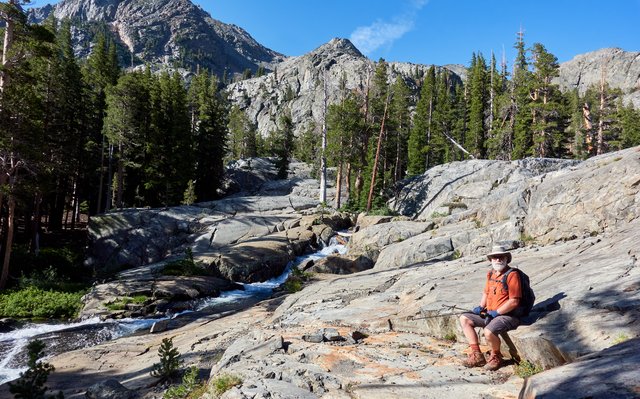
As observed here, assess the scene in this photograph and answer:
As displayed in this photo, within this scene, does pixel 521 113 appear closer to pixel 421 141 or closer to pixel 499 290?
pixel 421 141

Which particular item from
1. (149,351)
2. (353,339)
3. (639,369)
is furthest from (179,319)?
(639,369)

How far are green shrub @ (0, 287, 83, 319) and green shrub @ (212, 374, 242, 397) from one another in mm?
14474

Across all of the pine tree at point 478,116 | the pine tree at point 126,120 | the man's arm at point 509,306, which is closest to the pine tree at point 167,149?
the pine tree at point 126,120

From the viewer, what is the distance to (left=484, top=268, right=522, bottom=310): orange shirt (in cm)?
561

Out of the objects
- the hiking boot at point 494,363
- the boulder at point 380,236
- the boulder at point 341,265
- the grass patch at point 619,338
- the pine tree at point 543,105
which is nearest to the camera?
the grass patch at point 619,338

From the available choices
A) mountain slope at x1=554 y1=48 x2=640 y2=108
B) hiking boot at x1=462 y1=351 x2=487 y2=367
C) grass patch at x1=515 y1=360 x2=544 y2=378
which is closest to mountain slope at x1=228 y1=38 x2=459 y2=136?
mountain slope at x1=554 y1=48 x2=640 y2=108

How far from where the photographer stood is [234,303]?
57.4ft

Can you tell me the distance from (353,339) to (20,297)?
59.2 feet

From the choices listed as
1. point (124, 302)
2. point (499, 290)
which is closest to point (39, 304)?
point (124, 302)

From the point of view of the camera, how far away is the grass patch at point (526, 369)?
16.0 feet

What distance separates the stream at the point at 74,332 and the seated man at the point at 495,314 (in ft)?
39.2

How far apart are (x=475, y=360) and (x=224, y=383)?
3.78 m

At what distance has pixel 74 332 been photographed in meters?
14.0

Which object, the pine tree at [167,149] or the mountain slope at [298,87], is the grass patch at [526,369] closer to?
the pine tree at [167,149]
